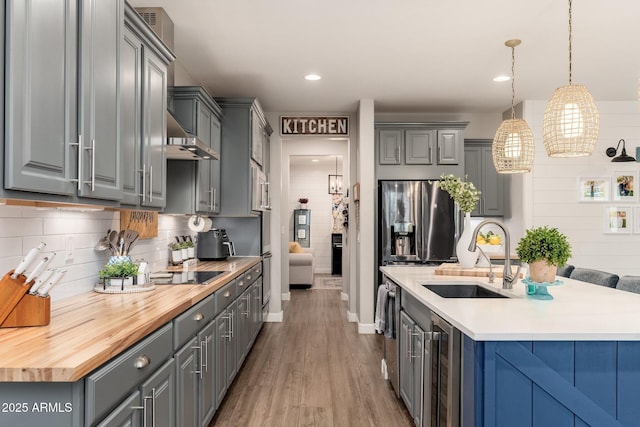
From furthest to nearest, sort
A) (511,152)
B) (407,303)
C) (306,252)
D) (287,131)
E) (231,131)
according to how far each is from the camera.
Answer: (306,252) → (287,131) → (231,131) → (511,152) → (407,303)

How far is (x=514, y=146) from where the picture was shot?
3.51 meters

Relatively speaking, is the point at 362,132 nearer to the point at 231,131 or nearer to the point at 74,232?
the point at 231,131

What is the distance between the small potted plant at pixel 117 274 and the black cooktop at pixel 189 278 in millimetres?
376

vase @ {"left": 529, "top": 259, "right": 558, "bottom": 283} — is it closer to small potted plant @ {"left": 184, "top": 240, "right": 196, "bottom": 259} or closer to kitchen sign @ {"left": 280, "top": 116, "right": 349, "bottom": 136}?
small potted plant @ {"left": 184, "top": 240, "right": 196, "bottom": 259}

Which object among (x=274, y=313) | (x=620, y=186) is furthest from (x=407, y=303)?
(x=620, y=186)

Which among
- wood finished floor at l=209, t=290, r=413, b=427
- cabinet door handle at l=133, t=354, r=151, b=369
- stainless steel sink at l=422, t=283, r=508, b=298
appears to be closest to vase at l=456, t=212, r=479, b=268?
stainless steel sink at l=422, t=283, r=508, b=298

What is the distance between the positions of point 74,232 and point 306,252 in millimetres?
6715

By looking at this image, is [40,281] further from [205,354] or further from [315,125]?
[315,125]

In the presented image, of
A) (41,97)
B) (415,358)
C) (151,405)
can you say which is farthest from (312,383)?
(41,97)

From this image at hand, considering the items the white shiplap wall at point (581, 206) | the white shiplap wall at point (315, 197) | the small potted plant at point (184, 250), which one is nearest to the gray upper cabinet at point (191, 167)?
the small potted plant at point (184, 250)

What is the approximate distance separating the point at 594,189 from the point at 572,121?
3.44m

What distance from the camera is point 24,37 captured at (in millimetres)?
1294

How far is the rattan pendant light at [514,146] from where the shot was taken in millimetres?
3510

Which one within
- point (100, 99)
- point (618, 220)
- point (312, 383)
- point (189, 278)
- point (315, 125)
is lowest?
point (312, 383)
